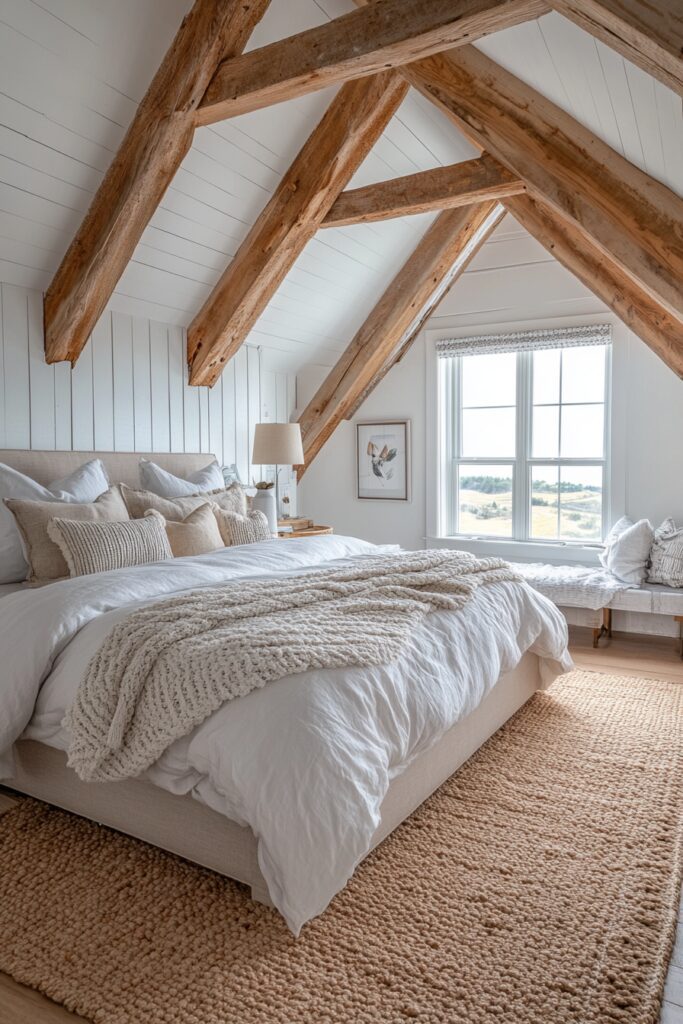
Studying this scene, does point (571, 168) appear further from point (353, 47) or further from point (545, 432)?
point (545, 432)

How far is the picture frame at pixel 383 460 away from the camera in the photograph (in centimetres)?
595

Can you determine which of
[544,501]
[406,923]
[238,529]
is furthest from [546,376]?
[406,923]

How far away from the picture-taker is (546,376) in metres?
5.34

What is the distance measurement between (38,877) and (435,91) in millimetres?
3411

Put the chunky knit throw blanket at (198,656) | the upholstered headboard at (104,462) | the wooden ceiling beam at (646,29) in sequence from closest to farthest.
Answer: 1. the wooden ceiling beam at (646,29)
2. the chunky knit throw blanket at (198,656)
3. the upholstered headboard at (104,462)

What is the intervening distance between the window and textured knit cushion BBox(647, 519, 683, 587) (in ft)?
2.33

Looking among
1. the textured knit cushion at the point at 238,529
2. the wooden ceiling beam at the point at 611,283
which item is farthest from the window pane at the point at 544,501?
the textured knit cushion at the point at 238,529

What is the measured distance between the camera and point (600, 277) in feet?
14.1

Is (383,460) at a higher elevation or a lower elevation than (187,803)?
higher

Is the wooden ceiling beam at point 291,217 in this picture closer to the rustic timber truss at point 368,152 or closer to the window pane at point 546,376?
the rustic timber truss at point 368,152

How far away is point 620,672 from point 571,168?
2.53 m

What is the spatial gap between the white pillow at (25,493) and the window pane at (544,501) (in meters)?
3.20

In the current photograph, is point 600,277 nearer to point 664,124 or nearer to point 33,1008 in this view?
point 664,124

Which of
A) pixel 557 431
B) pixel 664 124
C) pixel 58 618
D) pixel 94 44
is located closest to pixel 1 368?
pixel 94 44
